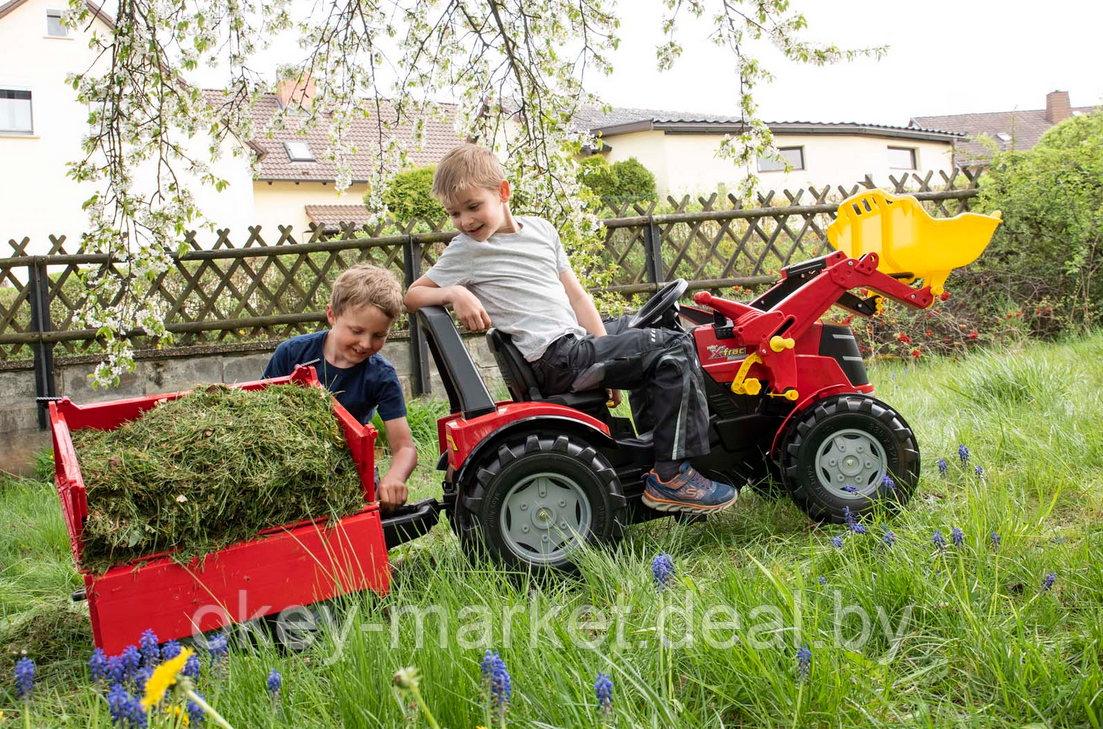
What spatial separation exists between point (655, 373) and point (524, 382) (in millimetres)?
440

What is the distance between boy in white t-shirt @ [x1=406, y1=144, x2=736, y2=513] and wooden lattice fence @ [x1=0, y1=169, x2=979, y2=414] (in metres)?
3.06

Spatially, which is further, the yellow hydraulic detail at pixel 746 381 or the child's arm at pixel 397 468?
the yellow hydraulic detail at pixel 746 381

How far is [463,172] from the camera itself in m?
2.95

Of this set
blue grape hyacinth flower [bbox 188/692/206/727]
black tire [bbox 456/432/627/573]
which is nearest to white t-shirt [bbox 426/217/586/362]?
black tire [bbox 456/432/627/573]

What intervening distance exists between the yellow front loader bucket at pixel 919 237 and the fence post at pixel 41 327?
18.9 ft

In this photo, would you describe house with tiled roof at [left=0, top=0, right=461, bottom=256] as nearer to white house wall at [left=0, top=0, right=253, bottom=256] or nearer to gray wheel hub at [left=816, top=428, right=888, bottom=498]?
white house wall at [left=0, top=0, right=253, bottom=256]

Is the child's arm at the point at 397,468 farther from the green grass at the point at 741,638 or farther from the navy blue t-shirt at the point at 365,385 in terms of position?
the green grass at the point at 741,638

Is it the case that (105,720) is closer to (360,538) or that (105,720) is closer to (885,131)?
(360,538)

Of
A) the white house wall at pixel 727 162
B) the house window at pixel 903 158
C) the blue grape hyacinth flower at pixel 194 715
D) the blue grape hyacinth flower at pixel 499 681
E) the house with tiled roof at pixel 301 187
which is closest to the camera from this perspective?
the blue grape hyacinth flower at pixel 499 681

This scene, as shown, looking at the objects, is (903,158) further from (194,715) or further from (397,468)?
(194,715)

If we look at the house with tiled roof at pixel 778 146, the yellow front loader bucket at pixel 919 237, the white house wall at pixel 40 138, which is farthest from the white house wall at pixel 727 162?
the yellow front loader bucket at pixel 919 237

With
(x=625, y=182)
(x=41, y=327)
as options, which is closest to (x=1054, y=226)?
(x=41, y=327)

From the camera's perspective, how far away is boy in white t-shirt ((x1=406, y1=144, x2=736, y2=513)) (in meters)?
2.89

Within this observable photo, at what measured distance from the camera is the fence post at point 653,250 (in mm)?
7594
